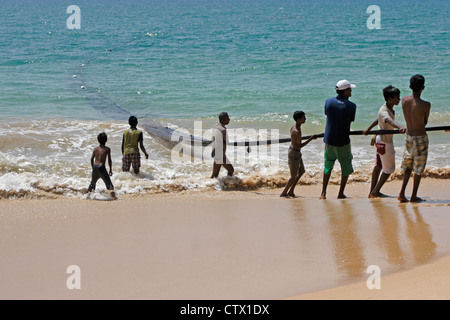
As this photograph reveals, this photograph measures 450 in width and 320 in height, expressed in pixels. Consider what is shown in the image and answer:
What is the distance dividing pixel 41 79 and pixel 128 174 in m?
11.1

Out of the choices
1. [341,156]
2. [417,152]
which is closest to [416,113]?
[417,152]

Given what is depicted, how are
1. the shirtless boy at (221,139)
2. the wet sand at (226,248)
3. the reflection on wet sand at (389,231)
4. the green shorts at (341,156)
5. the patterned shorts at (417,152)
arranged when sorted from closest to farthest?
the wet sand at (226,248), the reflection on wet sand at (389,231), the patterned shorts at (417,152), the green shorts at (341,156), the shirtless boy at (221,139)

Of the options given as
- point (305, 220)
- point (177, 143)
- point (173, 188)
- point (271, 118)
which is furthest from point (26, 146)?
point (305, 220)

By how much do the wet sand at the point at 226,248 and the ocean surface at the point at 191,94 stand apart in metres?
1.18

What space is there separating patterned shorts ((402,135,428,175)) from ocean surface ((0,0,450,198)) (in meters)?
1.88

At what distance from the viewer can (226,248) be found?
4898 millimetres

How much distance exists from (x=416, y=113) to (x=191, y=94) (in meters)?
10.3

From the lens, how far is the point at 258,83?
56.3ft

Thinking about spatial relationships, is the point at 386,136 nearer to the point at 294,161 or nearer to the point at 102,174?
the point at 294,161

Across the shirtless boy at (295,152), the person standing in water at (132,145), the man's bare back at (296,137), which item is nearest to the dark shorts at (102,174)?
the person standing in water at (132,145)

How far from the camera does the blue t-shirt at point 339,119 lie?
20.5ft

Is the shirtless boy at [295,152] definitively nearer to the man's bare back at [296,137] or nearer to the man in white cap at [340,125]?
the man's bare back at [296,137]

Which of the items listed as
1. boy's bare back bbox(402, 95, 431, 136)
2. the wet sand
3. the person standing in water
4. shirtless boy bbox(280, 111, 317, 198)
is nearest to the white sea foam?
the person standing in water

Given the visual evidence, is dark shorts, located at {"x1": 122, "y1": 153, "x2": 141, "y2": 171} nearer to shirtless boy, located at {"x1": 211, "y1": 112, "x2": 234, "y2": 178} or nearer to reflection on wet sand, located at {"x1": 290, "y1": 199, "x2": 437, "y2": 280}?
shirtless boy, located at {"x1": 211, "y1": 112, "x2": 234, "y2": 178}
